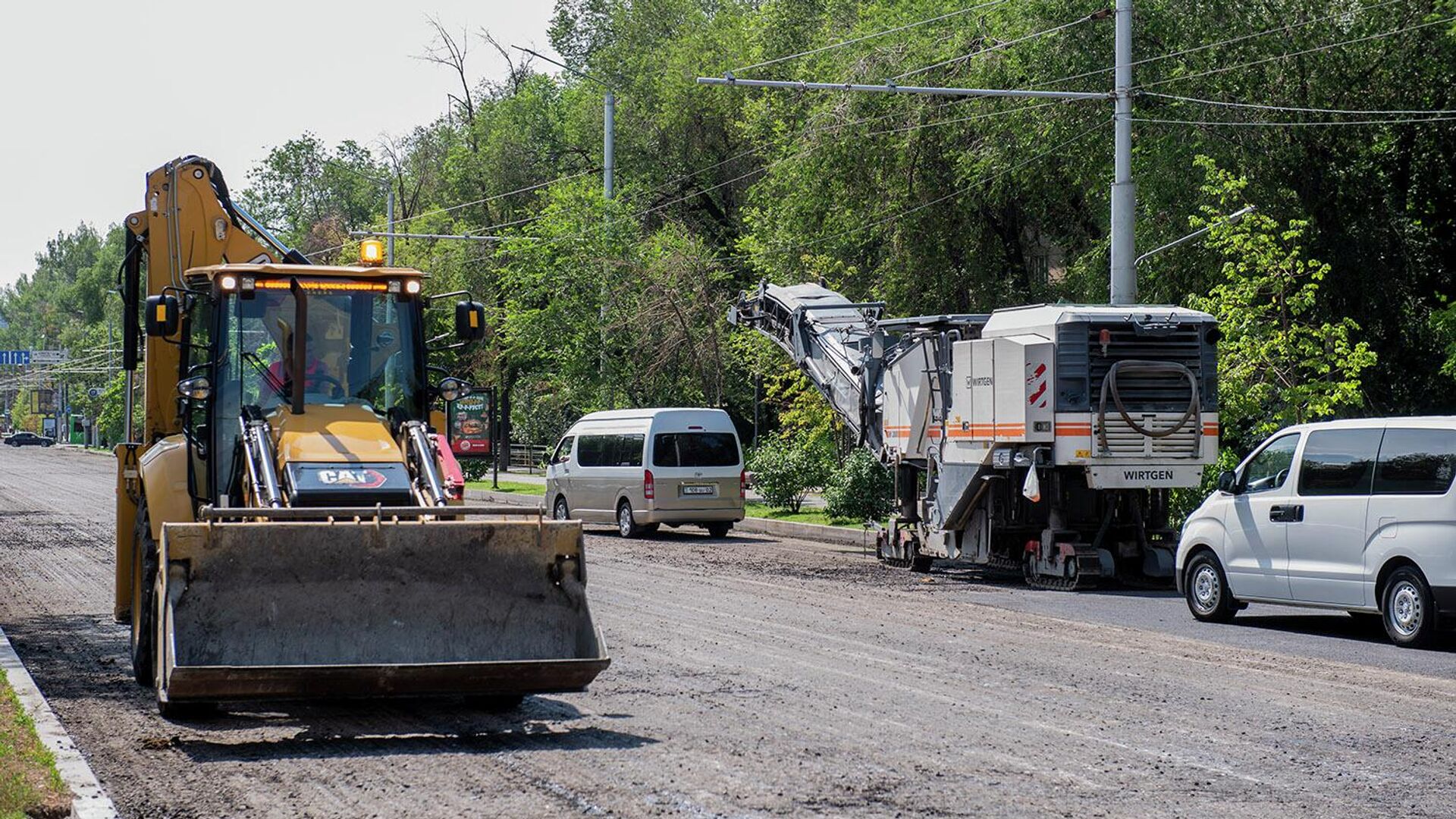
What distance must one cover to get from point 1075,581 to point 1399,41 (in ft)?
54.6

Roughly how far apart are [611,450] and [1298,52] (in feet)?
47.7

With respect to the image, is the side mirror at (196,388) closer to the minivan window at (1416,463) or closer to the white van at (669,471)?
the minivan window at (1416,463)

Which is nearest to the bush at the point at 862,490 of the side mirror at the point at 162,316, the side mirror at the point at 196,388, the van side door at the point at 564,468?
the van side door at the point at 564,468

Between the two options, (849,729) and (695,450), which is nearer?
(849,729)

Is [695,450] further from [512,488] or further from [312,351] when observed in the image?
[312,351]

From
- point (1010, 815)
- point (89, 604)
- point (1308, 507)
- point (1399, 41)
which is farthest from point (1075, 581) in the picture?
point (1399, 41)

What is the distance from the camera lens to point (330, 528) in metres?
9.46

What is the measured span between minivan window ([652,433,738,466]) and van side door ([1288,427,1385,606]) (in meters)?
15.2

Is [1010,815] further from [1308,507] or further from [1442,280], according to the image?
[1442,280]

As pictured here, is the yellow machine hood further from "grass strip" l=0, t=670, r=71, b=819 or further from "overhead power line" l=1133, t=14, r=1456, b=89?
A: "overhead power line" l=1133, t=14, r=1456, b=89

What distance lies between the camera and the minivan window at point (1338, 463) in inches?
593

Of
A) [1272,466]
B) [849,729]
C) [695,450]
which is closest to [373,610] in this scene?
[849,729]

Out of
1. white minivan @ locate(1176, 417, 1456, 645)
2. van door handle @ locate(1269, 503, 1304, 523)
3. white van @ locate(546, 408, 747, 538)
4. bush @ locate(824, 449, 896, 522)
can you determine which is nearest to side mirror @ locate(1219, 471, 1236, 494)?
white minivan @ locate(1176, 417, 1456, 645)

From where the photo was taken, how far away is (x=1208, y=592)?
16703 millimetres
